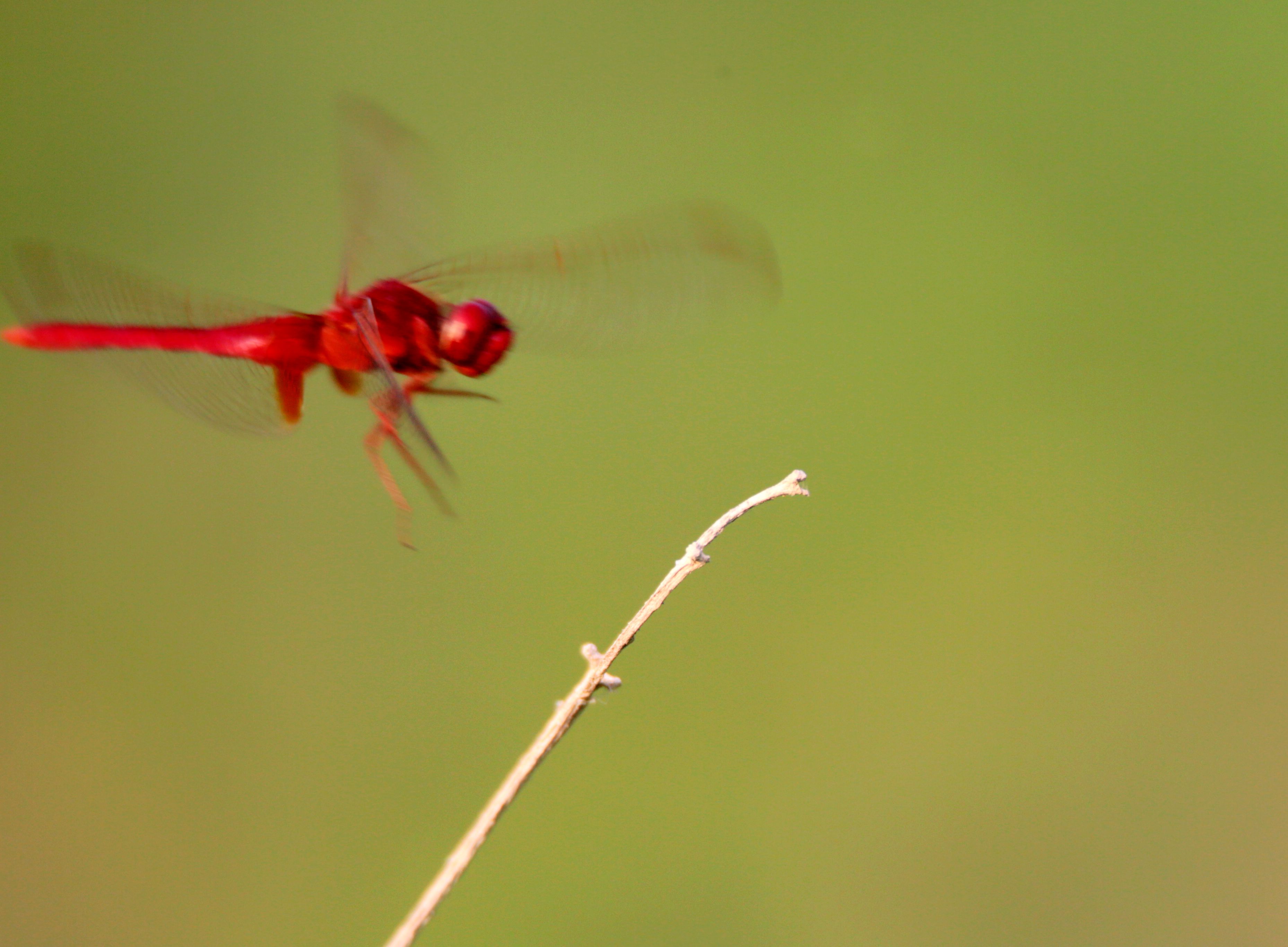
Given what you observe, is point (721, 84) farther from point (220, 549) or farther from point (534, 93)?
point (220, 549)

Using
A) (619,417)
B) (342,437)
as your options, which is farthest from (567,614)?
(342,437)

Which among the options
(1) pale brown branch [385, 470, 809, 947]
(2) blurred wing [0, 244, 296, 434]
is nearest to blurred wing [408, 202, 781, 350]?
(2) blurred wing [0, 244, 296, 434]

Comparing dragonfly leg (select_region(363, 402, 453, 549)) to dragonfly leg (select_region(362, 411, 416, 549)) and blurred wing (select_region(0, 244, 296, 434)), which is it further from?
blurred wing (select_region(0, 244, 296, 434))

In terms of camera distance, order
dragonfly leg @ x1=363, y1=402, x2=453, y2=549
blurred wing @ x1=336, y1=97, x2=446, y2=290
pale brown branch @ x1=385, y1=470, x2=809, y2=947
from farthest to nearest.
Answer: blurred wing @ x1=336, y1=97, x2=446, y2=290 → dragonfly leg @ x1=363, y1=402, x2=453, y2=549 → pale brown branch @ x1=385, y1=470, x2=809, y2=947

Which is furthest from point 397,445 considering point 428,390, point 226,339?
point 226,339

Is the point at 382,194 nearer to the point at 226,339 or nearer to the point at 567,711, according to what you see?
the point at 226,339

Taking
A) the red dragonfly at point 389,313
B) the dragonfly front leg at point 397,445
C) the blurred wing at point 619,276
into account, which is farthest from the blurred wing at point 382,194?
the dragonfly front leg at point 397,445

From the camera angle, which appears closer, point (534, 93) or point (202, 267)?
point (202, 267)
